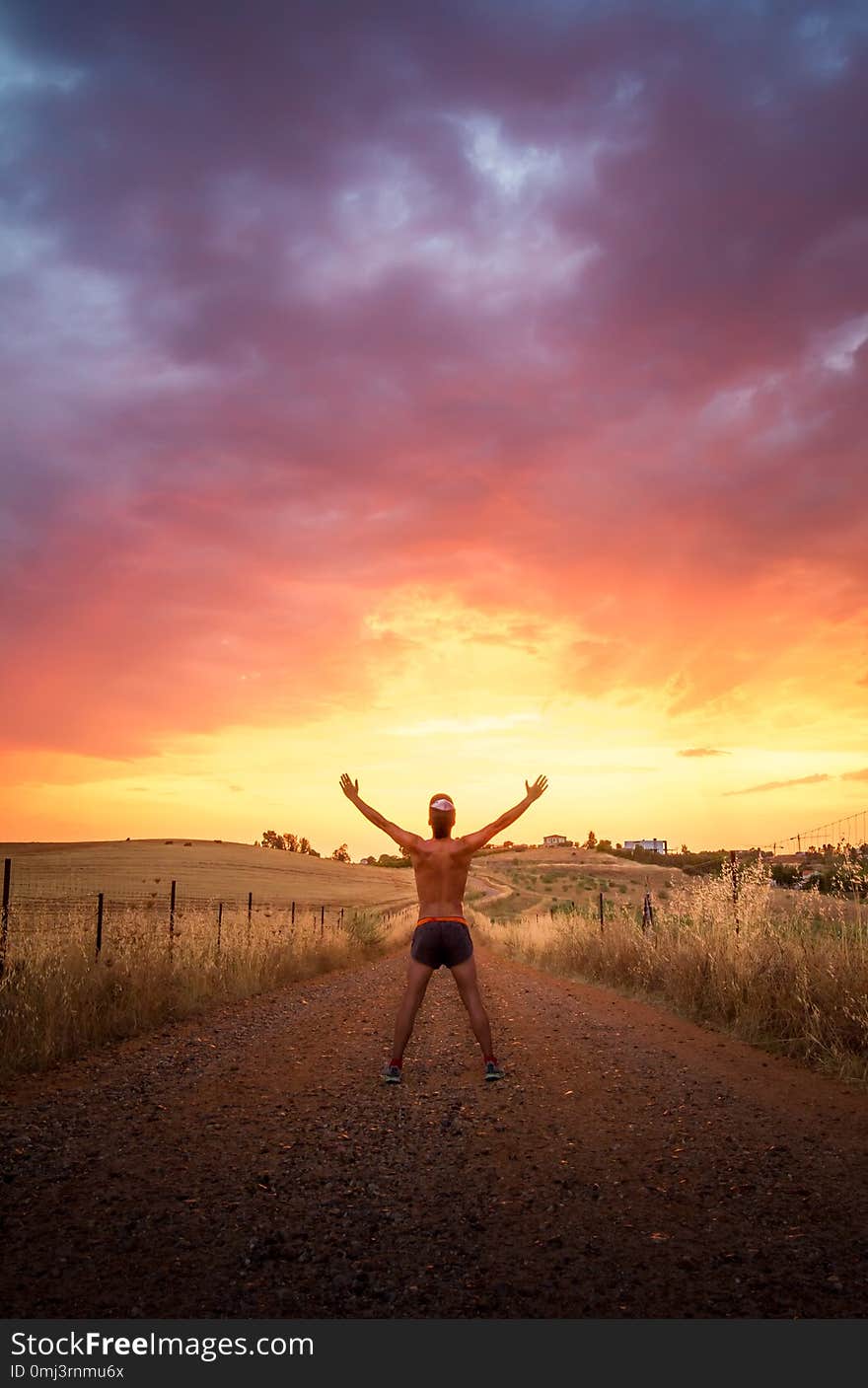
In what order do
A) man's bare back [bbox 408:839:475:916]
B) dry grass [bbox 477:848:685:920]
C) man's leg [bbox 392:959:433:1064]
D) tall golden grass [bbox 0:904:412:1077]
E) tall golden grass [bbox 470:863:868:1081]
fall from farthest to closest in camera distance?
1. dry grass [bbox 477:848:685:920]
2. tall golden grass [bbox 470:863:868:1081]
3. tall golden grass [bbox 0:904:412:1077]
4. man's bare back [bbox 408:839:475:916]
5. man's leg [bbox 392:959:433:1064]

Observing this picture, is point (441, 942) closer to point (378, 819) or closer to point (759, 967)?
point (378, 819)

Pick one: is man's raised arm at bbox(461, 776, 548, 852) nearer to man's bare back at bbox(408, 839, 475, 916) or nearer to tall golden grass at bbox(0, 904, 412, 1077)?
man's bare back at bbox(408, 839, 475, 916)

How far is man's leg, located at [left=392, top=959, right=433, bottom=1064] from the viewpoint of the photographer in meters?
7.80

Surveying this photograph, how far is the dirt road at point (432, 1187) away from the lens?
3.67 meters

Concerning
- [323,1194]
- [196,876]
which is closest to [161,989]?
[323,1194]

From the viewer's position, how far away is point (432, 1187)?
5105 mm

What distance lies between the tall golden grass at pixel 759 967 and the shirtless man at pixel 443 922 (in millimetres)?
3946

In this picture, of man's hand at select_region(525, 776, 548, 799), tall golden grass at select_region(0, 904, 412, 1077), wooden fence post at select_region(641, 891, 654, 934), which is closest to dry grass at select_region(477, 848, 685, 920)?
wooden fence post at select_region(641, 891, 654, 934)

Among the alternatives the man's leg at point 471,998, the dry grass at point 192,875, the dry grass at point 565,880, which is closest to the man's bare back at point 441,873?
the man's leg at point 471,998

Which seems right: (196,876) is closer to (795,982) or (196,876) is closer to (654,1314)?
(795,982)

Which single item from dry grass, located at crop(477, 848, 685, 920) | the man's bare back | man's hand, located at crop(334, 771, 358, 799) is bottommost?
dry grass, located at crop(477, 848, 685, 920)

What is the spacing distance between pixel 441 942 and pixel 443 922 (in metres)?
0.18

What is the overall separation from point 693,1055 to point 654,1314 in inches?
260

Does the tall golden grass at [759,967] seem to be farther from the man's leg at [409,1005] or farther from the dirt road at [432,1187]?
the man's leg at [409,1005]
